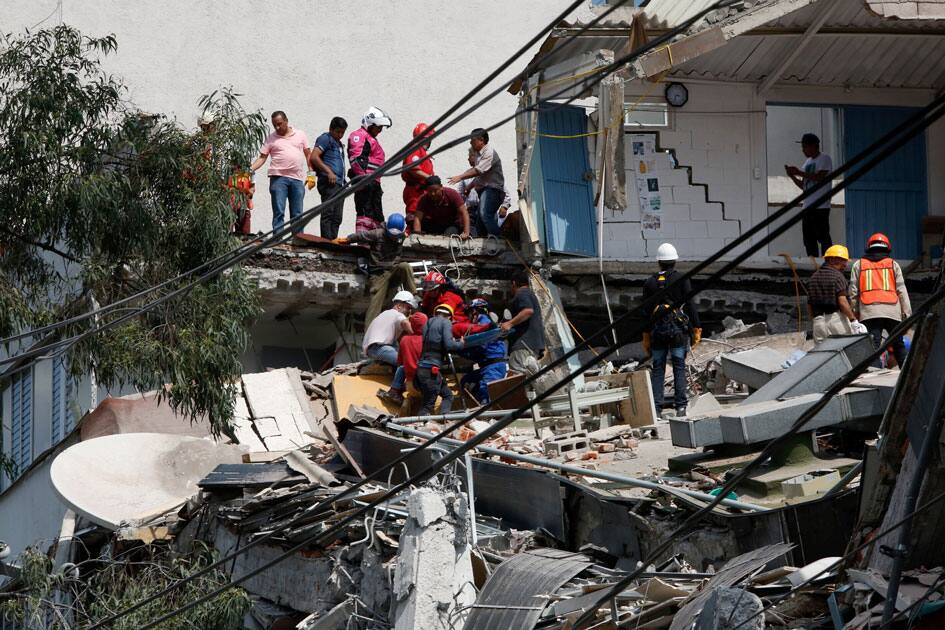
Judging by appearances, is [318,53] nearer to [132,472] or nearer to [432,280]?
[432,280]

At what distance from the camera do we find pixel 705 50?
17.4 m

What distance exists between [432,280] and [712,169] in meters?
4.53

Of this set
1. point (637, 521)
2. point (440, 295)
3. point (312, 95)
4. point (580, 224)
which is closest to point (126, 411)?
point (440, 295)

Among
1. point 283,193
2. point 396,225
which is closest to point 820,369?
point 396,225

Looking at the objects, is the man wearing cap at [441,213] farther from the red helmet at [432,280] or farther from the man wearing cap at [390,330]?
the man wearing cap at [390,330]

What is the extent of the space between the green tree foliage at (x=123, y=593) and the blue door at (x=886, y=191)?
11.0 meters

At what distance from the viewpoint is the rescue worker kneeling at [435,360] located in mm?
16047

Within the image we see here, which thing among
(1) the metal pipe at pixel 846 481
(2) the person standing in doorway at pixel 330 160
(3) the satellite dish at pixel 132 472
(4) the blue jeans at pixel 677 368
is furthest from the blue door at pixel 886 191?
(1) the metal pipe at pixel 846 481

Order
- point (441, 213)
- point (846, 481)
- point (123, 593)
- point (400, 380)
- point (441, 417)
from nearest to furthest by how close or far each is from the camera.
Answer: point (846, 481)
point (123, 593)
point (441, 417)
point (400, 380)
point (441, 213)

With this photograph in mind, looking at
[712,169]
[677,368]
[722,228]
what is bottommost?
[677,368]

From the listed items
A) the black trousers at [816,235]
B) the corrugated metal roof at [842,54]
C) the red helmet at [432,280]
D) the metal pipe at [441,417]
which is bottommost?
the metal pipe at [441,417]

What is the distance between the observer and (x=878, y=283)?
15.4 metres

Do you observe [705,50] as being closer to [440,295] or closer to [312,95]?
[440,295]

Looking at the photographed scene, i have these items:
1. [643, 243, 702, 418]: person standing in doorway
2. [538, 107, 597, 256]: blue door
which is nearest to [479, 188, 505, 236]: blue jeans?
[538, 107, 597, 256]: blue door
